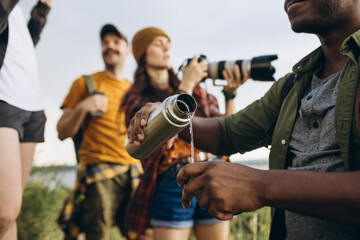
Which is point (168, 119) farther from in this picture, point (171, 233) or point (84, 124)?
point (84, 124)

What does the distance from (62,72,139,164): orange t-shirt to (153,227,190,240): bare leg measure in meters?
1.20

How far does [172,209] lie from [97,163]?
132 centimetres

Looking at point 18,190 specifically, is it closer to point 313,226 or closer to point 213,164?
point 213,164

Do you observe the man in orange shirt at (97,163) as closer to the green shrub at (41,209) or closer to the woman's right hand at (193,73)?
the woman's right hand at (193,73)

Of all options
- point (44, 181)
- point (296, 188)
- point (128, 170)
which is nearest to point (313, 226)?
point (296, 188)

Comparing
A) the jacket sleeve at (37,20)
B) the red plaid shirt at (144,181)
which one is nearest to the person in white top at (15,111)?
the jacket sleeve at (37,20)

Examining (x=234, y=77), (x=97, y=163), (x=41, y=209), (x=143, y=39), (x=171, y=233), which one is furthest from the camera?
(x=41, y=209)

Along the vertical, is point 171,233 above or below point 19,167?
below

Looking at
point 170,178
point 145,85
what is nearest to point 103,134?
point 145,85

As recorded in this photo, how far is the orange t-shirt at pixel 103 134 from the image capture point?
11.2 ft

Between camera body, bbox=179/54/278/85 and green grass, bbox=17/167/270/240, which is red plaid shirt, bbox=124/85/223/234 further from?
green grass, bbox=17/167/270/240

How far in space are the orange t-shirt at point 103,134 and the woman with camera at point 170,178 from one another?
74 cm

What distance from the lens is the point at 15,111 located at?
6.44ft

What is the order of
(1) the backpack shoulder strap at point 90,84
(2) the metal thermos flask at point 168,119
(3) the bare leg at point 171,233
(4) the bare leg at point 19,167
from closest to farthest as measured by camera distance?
(2) the metal thermos flask at point 168,119 → (4) the bare leg at point 19,167 → (3) the bare leg at point 171,233 → (1) the backpack shoulder strap at point 90,84
